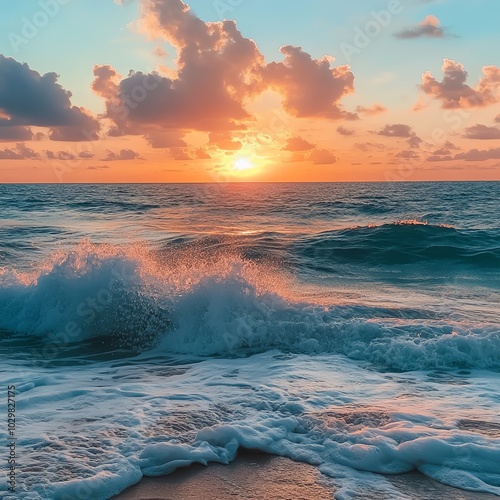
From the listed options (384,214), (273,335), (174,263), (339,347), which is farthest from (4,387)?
(384,214)

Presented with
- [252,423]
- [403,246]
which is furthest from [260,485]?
[403,246]

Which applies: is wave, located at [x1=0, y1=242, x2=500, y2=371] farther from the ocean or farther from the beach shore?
the beach shore

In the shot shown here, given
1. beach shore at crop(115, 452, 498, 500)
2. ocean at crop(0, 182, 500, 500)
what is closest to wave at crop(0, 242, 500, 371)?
Answer: ocean at crop(0, 182, 500, 500)

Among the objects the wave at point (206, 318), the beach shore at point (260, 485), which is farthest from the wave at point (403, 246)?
the beach shore at point (260, 485)

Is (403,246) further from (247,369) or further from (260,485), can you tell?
(260,485)

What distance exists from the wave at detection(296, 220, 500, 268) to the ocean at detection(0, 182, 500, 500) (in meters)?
0.39

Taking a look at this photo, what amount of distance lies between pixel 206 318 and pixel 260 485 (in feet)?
17.0

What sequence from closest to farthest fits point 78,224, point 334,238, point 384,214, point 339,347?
point 339,347, point 334,238, point 78,224, point 384,214

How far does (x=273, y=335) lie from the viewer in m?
8.81

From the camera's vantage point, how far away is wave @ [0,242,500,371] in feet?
25.8

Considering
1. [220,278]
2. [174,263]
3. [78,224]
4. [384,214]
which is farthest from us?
[384,214]

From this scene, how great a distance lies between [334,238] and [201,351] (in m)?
12.8

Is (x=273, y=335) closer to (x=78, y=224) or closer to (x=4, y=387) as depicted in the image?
(x=4, y=387)

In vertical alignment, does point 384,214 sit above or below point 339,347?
above
